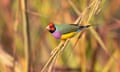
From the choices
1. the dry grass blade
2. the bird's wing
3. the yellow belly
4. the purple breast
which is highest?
the bird's wing

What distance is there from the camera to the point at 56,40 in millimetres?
1426

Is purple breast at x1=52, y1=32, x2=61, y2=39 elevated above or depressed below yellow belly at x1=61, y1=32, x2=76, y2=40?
above

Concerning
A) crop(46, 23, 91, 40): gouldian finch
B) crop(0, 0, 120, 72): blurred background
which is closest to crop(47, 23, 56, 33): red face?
crop(46, 23, 91, 40): gouldian finch

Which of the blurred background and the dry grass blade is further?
the blurred background

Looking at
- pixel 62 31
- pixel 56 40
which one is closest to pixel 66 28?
pixel 62 31

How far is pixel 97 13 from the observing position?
4.44 feet

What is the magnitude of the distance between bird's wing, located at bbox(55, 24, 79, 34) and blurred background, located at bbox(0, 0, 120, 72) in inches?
3.0

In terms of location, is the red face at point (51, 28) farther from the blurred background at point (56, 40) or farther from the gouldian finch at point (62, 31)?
the blurred background at point (56, 40)

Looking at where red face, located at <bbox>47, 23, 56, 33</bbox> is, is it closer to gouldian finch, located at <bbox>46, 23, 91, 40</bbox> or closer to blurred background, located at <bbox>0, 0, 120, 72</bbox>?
gouldian finch, located at <bbox>46, 23, 91, 40</bbox>

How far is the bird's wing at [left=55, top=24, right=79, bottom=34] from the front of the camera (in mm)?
1302

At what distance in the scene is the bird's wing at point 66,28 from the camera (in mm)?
1302

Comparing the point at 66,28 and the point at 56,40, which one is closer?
the point at 66,28

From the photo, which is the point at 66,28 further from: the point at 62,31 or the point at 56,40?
the point at 56,40

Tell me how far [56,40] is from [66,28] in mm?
116
